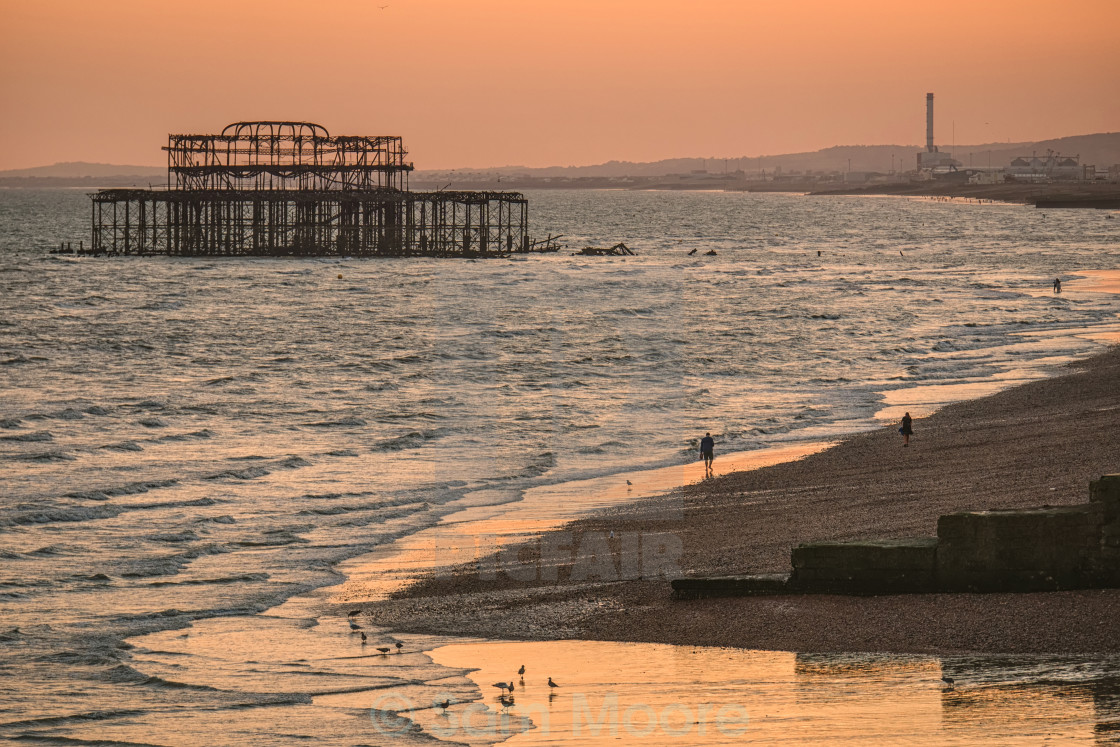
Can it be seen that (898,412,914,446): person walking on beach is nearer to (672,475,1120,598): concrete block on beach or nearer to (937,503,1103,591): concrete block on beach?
(672,475,1120,598): concrete block on beach

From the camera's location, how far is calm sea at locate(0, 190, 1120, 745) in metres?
15.0

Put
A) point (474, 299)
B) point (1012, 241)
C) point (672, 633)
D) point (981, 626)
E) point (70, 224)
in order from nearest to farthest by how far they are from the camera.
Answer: point (981, 626) < point (672, 633) < point (474, 299) < point (1012, 241) < point (70, 224)

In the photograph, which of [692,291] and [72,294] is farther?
[692,291]

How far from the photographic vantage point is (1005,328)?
55531 millimetres

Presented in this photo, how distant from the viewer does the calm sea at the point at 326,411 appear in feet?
49.1

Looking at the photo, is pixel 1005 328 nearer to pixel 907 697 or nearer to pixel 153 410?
pixel 153 410

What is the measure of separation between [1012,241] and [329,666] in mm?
120332

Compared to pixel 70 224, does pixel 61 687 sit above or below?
below

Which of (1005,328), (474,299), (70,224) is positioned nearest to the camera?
(1005,328)

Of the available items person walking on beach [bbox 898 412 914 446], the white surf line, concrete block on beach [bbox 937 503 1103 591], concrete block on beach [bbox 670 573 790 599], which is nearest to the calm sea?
the white surf line

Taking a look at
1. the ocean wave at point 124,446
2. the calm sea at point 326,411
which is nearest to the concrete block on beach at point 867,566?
the calm sea at point 326,411

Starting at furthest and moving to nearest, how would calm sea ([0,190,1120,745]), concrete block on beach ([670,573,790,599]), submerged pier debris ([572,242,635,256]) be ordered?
submerged pier debris ([572,242,635,256]), concrete block on beach ([670,573,790,599]), calm sea ([0,190,1120,745])

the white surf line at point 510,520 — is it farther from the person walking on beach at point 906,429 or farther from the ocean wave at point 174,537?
the ocean wave at point 174,537

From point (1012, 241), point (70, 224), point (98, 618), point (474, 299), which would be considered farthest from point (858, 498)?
point (70, 224)
